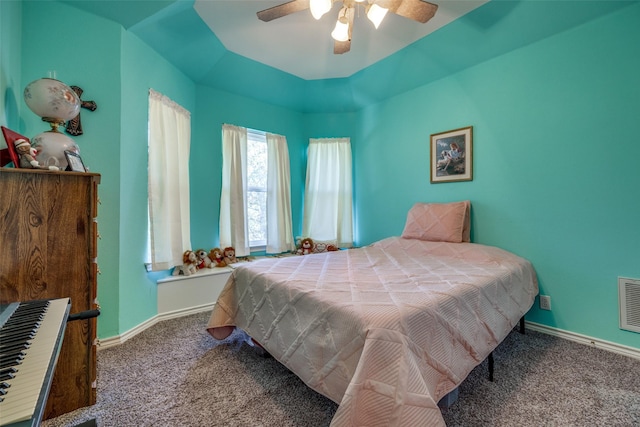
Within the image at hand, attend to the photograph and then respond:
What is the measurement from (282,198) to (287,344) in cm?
240

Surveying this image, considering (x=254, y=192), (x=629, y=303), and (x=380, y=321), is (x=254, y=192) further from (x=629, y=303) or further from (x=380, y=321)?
(x=629, y=303)

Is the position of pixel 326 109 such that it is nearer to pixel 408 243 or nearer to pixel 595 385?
pixel 408 243

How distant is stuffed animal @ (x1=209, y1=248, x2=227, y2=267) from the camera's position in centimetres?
295

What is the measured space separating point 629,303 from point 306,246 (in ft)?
9.63

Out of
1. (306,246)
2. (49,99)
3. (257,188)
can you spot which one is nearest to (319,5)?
(49,99)

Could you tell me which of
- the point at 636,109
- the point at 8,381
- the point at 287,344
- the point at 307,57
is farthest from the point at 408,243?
the point at 8,381

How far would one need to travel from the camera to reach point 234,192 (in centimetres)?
317

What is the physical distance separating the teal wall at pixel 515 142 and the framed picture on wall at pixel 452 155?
72 mm

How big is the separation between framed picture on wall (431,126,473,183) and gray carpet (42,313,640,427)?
62.1 inches

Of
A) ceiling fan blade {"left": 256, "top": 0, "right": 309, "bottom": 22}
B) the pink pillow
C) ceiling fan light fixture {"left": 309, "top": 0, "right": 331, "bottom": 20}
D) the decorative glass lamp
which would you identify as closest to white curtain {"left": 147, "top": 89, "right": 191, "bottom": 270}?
the decorative glass lamp

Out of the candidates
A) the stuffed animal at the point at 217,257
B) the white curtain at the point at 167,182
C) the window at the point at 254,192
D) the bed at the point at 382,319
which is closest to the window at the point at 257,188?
the window at the point at 254,192

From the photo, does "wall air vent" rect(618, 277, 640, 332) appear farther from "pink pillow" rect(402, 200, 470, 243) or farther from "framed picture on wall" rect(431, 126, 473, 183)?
"framed picture on wall" rect(431, 126, 473, 183)

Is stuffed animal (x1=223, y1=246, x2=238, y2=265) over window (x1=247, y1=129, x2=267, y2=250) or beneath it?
beneath

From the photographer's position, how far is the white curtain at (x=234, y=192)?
3133mm
